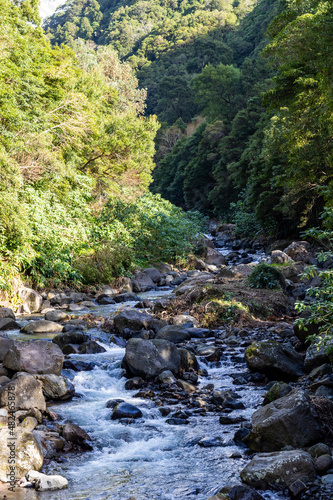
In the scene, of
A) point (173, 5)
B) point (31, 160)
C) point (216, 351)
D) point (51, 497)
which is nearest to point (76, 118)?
point (31, 160)

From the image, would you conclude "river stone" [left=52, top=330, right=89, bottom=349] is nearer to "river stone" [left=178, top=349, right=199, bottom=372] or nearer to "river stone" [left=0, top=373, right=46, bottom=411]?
"river stone" [left=178, top=349, right=199, bottom=372]

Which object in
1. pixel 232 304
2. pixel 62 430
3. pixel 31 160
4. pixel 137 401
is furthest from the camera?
pixel 31 160

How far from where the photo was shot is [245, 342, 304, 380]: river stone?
651cm

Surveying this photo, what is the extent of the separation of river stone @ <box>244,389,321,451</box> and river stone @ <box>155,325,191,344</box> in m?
4.05

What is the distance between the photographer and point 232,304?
10.4m

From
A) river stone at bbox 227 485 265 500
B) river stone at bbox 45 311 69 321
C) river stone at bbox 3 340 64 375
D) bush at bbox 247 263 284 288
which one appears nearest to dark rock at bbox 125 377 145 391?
river stone at bbox 3 340 64 375

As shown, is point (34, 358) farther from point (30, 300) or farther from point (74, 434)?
point (30, 300)

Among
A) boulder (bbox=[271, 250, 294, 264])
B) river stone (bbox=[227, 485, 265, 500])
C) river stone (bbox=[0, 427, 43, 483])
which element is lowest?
river stone (bbox=[0, 427, 43, 483])

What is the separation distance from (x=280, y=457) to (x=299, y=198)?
16.6 metres

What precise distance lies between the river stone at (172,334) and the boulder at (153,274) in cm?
841

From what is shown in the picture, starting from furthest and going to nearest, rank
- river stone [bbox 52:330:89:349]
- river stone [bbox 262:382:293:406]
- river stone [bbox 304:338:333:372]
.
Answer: river stone [bbox 52:330:89:349] < river stone [bbox 304:338:333:372] < river stone [bbox 262:382:293:406]

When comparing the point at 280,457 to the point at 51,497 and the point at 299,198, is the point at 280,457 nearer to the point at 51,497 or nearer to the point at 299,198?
the point at 51,497

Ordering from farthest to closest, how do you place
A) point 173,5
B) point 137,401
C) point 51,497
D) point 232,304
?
point 173,5 < point 232,304 < point 137,401 < point 51,497

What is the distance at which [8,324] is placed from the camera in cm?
974
